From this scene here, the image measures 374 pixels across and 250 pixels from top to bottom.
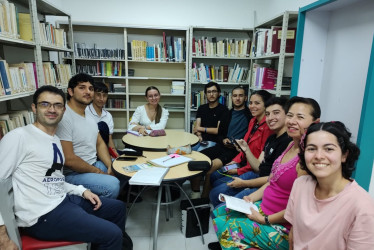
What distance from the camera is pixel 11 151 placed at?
1.33m

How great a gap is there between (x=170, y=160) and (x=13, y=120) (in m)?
1.38

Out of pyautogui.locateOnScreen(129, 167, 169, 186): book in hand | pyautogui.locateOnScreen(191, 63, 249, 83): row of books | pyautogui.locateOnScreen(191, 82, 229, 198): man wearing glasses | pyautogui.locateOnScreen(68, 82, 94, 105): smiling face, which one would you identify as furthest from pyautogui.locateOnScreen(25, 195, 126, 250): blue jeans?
pyautogui.locateOnScreen(191, 63, 249, 83): row of books

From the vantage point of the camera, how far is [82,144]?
2.14 meters

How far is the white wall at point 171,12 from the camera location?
398 cm

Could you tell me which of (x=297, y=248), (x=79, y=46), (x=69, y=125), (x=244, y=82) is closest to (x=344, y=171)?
(x=297, y=248)

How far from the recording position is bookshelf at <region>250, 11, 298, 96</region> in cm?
269

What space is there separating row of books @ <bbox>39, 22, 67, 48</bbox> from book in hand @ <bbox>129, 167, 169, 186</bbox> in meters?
1.91

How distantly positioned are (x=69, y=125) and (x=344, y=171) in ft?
6.45

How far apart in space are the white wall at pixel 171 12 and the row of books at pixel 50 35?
0.98 metres

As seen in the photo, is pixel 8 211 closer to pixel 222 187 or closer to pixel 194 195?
pixel 222 187

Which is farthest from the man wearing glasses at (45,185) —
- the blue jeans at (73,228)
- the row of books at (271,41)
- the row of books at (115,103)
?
the row of books at (115,103)

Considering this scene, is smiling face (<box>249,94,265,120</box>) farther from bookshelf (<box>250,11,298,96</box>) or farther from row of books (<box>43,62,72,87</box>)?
row of books (<box>43,62,72,87</box>)

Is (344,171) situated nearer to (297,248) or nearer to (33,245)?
(297,248)

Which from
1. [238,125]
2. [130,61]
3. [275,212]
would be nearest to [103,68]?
[130,61]
